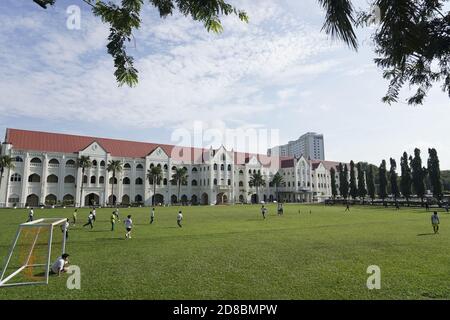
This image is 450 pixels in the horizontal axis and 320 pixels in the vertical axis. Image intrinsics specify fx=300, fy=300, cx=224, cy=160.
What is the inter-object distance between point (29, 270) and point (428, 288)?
14.7 m

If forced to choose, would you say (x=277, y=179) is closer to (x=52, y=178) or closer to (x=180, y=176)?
(x=180, y=176)

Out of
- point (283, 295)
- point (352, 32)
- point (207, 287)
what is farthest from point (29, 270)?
point (352, 32)

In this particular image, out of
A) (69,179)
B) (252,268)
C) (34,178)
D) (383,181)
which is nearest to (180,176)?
(69,179)

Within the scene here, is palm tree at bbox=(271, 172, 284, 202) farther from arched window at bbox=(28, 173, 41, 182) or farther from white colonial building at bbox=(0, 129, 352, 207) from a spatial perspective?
arched window at bbox=(28, 173, 41, 182)

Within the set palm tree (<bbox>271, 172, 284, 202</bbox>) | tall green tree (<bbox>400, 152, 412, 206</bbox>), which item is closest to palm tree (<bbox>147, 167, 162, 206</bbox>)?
palm tree (<bbox>271, 172, 284, 202</bbox>)

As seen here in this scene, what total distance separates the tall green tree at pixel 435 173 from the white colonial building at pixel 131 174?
4417cm

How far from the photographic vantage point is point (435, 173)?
209 ft

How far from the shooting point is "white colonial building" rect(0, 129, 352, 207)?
64.4 metres

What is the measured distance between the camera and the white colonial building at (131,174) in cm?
6444

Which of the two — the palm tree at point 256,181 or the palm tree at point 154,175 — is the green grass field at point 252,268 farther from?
the palm tree at point 256,181

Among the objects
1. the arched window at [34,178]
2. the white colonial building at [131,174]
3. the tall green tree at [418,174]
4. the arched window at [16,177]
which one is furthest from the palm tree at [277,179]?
the arched window at [16,177]

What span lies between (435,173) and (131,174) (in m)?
70.3

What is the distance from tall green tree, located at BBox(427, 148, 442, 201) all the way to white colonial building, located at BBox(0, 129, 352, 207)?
1739 inches

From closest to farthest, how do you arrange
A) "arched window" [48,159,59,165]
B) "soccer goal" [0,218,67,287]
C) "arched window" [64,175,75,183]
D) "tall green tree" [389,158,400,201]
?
"soccer goal" [0,218,67,287], "arched window" [48,159,59,165], "arched window" [64,175,75,183], "tall green tree" [389,158,400,201]
